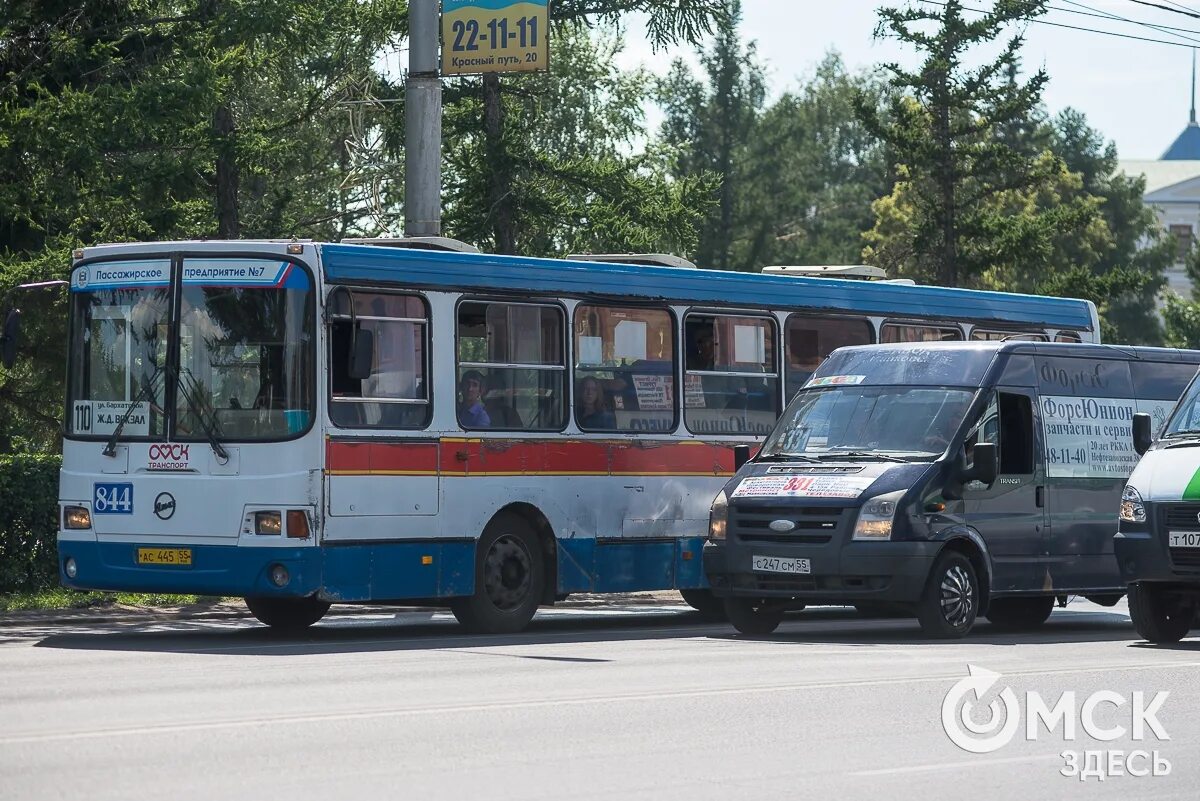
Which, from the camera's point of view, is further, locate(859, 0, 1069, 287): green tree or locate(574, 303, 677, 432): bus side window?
locate(859, 0, 1069, 287): green tree

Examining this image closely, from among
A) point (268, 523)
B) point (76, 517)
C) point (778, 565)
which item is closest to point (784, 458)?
point (778, 565)

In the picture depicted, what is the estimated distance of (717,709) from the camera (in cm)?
1179

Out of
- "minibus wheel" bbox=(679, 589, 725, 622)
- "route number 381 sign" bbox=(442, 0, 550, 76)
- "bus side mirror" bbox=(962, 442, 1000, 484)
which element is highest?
"route number 381 sign" bbox=(442, 0, 550, 76)

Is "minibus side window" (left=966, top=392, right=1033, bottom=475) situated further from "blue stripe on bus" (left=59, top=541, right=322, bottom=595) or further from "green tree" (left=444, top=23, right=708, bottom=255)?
"green tree" (left=444, top=23, right=708, bottom=255)

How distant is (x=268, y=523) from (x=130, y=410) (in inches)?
61.1

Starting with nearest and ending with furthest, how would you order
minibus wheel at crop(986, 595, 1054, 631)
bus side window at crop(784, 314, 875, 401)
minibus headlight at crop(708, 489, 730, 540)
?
minibus headlight at crop(708, 489, 730, 540) < minibus wheel at crop(986, 595, 1054, 631) < bus side window at crop(784, 314, 875, 401)

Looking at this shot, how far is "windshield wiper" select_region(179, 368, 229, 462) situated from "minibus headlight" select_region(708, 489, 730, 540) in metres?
3.94

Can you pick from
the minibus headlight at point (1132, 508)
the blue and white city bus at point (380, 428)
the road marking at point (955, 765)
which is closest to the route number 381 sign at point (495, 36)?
the blue and white city bus at point (380, 428)

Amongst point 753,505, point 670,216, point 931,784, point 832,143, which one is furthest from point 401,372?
point 832,143

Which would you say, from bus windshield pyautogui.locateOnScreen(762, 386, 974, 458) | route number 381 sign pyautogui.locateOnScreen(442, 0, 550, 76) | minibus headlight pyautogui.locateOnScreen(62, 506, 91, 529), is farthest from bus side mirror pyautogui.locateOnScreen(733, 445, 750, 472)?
route number 381 sign pyautogui.locateOnScreen(442, 0, 550, 76)

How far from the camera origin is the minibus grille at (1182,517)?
15.9m

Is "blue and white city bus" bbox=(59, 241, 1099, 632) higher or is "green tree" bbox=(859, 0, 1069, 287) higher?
"green tree" bbox=(859, 0, 1069, 287)

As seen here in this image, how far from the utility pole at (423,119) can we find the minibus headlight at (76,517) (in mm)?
5935

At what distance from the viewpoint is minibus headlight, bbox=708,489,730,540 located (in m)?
17.3
